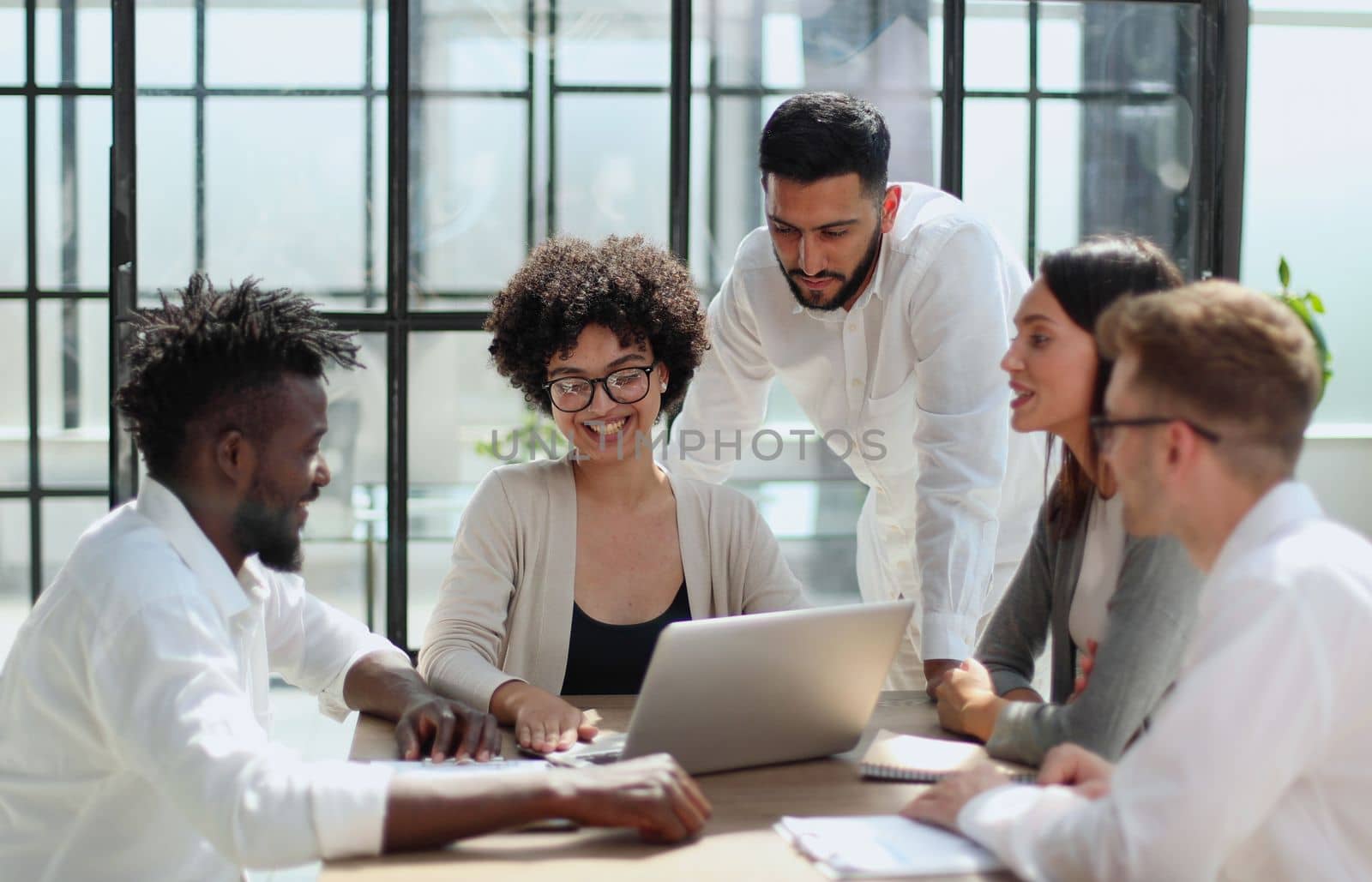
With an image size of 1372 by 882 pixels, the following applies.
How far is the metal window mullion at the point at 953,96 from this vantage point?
12.5ft

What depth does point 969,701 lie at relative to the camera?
1874 mm

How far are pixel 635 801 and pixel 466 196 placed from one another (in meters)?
2.67

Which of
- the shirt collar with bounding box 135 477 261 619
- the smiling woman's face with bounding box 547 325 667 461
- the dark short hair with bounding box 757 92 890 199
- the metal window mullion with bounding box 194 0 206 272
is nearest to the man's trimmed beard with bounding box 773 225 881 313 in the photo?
the dark short hair with bounding box 757 92 890 199

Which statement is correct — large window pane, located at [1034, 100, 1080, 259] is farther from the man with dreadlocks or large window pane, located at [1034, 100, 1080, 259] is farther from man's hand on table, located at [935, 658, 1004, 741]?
the man with dreadlocks

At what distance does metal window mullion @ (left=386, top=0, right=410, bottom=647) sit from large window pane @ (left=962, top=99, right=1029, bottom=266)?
1588 millimetres

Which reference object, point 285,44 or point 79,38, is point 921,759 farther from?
point 79,38

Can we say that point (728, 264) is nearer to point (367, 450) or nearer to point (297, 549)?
point (367, 450)

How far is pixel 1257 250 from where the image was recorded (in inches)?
194

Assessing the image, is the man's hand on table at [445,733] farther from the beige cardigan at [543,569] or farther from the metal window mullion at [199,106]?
the metal window mullion at [199,106]

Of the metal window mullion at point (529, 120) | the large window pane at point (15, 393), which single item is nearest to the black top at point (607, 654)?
the metal window mullion at point (529, 120)

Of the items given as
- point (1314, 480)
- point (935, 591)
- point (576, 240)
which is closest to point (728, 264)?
point (576, 240)

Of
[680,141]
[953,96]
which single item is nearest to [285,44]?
[680,141]

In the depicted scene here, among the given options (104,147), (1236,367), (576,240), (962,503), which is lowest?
(962,503)

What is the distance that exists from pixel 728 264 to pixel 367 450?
116cm
